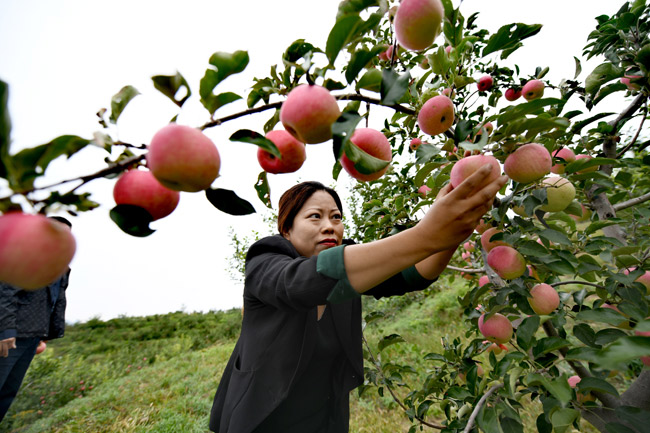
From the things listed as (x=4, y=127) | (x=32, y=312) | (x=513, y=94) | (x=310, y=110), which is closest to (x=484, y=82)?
(x=513, y=94)

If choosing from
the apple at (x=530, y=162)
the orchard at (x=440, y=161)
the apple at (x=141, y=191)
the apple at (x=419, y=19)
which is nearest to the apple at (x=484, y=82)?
the orchard at (x=440, y=161)

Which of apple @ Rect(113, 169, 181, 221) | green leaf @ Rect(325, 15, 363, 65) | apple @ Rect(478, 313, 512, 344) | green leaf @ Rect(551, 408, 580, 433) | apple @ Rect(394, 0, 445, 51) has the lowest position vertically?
green leaf @ Rect(551, 408, 580, 433)

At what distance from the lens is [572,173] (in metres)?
1.03

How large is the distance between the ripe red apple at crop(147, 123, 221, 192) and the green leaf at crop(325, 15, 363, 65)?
10.4 inches

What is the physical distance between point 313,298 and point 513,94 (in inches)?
64.7

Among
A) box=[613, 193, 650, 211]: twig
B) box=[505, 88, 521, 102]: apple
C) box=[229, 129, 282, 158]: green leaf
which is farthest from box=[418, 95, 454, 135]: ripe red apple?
box=[505, 88, 521, 102]: apple

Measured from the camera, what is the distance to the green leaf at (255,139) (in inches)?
20.5

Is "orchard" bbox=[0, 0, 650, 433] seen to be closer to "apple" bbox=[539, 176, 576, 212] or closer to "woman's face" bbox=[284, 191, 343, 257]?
"apple" bbox=[539, 176, 576, 212]

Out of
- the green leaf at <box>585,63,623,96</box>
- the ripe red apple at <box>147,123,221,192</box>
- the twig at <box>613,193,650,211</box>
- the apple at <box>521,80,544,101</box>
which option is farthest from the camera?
the apple at <box>521,80,544,101</box>

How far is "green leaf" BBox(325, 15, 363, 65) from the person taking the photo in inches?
20.7

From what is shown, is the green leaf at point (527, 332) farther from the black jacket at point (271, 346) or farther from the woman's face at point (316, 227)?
the woman's face at point (316, 227)

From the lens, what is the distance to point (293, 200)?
5.06 ft

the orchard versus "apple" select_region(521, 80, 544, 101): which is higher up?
"apple" select_region(521, 80, 544, 101)

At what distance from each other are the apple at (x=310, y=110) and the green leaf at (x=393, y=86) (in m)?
0.09
